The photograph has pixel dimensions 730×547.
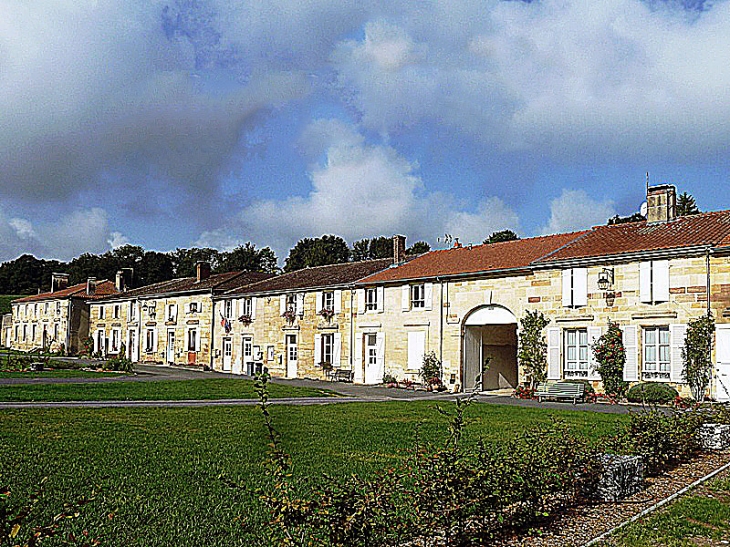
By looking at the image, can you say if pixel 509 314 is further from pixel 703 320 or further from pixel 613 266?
pixel 703 320

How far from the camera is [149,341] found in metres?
45.8

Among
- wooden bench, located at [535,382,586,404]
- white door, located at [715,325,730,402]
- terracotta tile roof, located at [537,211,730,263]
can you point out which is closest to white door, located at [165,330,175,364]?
terracotta tile roof, located at [537,211,730,263]

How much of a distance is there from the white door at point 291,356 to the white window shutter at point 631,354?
1680 centimetres

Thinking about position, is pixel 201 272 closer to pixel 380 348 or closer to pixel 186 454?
pixel 380 348

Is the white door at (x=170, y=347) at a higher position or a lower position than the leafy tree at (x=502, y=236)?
lower

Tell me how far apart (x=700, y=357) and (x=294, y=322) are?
19.2 m

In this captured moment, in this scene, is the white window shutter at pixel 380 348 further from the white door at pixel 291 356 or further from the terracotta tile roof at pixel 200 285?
the terracotta tile roof at pixel 200 285

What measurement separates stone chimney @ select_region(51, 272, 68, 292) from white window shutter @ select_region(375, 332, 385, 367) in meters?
41.8

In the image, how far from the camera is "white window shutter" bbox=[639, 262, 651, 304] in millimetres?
21297

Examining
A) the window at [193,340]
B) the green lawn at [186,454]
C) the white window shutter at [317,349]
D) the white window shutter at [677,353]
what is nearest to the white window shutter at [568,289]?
the white window shutter at [677,353]

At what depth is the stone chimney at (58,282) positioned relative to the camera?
61.8m

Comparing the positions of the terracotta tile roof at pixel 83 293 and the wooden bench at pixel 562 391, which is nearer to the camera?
the wooden bench at pixel 562 391

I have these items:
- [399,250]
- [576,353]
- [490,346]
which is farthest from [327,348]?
[576,353]

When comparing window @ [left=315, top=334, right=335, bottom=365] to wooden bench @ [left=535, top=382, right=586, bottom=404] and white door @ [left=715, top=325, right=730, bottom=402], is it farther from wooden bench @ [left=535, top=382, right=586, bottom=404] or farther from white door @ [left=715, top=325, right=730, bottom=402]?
white door @ [left=715, top=325, right=730, bottom=402]
